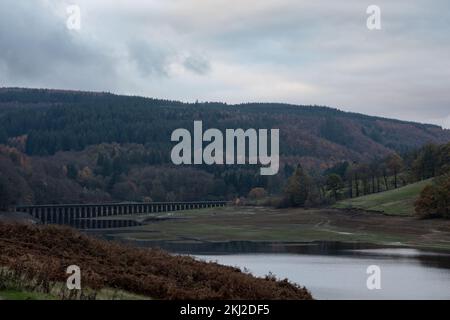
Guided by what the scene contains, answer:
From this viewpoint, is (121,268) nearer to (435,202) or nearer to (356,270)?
(356,270)

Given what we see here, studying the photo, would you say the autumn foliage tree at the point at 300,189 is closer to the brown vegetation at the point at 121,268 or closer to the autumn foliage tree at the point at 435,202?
the autumn foliage tree at the point at 435,202

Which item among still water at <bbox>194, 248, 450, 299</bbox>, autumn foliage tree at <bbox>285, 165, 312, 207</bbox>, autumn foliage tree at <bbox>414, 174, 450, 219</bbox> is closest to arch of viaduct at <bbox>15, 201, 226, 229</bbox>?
autumn foliage tree at <bbox>285, 165, 312, 207</bbox>

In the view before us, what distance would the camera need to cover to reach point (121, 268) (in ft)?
93.6

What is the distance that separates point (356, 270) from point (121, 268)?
25.9m

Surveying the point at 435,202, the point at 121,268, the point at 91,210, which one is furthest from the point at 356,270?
the point at 91,210

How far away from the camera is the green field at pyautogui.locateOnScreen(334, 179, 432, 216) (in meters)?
116

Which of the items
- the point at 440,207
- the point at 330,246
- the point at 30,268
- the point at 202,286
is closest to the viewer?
the point at 30,268

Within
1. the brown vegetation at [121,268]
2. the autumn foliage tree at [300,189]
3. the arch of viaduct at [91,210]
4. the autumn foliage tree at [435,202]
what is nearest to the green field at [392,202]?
the autumn foliage tree at [435,202]

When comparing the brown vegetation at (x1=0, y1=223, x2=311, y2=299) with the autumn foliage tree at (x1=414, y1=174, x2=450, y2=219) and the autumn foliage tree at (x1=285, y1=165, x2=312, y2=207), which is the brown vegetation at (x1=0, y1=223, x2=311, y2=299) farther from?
the autumn foliage tree at (x1=285, y1=165, x2=312, y2=207)

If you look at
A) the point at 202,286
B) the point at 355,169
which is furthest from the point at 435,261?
the point at 355,169

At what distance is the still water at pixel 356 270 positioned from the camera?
131 feet
